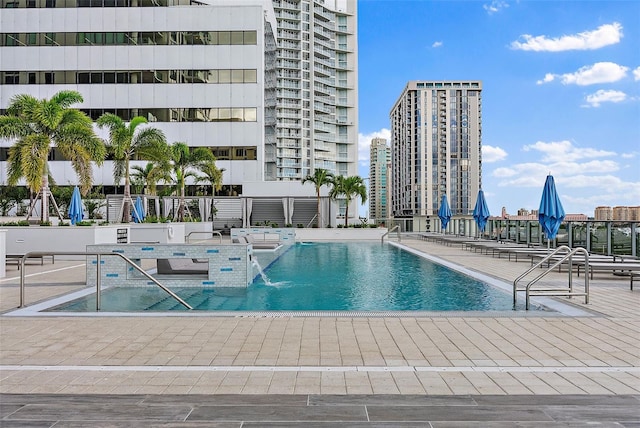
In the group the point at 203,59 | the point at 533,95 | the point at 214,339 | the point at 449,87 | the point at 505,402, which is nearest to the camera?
the point at 505,402

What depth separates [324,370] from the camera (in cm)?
448

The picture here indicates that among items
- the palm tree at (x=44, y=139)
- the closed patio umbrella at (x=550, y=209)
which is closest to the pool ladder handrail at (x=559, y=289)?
the closed patio umbrella at (x=550, y=209)

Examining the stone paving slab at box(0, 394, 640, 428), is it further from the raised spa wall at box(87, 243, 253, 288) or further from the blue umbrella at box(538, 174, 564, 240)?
the blue umbrella at box(538, 174, 564, 240)

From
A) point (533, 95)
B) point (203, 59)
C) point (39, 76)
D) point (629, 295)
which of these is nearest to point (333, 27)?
point (203, 59)

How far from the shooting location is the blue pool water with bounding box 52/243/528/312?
8.28 metres

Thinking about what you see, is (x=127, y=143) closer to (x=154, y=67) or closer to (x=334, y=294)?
(x=334, y=294)

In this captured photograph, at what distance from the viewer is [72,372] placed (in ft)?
14.6

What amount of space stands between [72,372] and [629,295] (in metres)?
9.27

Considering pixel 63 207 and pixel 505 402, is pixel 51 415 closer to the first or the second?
pixel 505 402

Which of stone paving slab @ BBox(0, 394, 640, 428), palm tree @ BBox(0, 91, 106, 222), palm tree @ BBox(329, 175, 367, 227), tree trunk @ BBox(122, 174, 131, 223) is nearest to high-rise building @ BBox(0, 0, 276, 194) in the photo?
palm tree @ BBox(329, 175, 367, 227)

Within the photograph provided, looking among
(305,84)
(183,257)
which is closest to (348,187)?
(183,257)

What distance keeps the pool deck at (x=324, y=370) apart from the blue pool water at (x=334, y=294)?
137 cm

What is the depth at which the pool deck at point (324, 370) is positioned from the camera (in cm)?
346

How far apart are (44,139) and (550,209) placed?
16906mm
